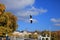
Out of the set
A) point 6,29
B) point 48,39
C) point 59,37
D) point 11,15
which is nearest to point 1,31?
point 6,29

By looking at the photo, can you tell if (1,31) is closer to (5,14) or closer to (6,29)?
(6,29)

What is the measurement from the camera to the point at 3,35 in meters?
37.6

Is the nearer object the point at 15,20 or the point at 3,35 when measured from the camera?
the point at 3,35

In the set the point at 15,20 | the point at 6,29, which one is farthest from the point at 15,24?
the point at 6,29

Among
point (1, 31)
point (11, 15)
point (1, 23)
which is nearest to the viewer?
point (1, 31)

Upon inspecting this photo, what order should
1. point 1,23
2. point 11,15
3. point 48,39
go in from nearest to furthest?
point 1,23 < point 11,15 < point 48,39

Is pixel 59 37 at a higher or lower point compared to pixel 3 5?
lower

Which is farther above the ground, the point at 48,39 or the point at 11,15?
the point at 11,15

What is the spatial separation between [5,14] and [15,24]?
6368 mm

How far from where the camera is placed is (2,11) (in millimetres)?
39812

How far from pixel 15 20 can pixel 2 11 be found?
24.1 ft

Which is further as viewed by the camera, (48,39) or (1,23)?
(48,39)

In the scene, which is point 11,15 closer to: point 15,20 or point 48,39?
point 15,20

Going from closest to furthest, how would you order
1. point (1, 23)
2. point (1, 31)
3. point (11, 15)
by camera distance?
point (1, 31) → point (1, 23) → point (11, 15)
